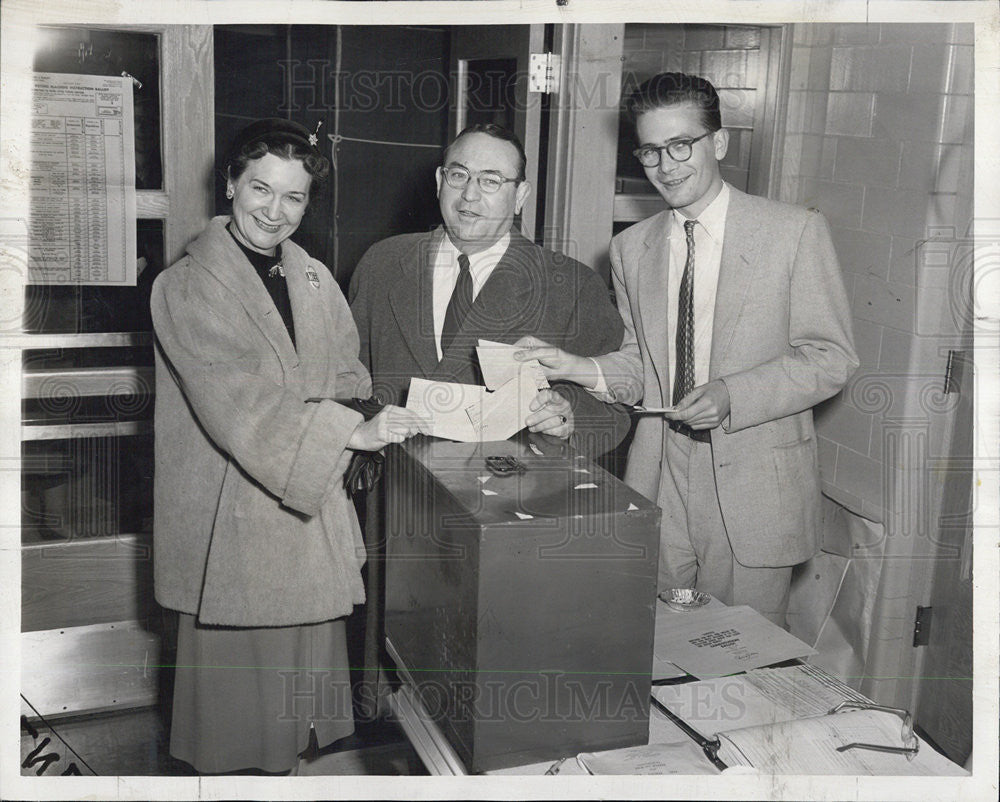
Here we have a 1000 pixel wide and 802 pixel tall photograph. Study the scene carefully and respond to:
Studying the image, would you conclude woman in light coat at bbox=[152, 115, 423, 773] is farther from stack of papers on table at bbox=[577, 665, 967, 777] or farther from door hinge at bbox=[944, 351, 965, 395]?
door hinge at bbox=[944, 351, 965, 395]

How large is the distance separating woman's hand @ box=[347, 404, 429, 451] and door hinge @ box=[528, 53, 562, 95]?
1436 millimetres

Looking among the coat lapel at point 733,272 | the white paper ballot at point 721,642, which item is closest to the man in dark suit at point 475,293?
the coat lapel at point 733,272

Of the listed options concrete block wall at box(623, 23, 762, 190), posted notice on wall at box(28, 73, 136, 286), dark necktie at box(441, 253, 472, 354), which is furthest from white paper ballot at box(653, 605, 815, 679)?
posted notice on wall at box(28, 73, 136, 286)

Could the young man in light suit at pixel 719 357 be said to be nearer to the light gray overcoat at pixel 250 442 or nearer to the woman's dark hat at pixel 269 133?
the light gray overcoat at pixel 250 442

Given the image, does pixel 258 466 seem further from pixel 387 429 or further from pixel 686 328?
pixel 686 328

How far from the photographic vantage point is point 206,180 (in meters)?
2.78

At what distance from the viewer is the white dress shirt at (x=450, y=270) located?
2352 millimetres

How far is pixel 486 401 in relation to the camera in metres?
1.85

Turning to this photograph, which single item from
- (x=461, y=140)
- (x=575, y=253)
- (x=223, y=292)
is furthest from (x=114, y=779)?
(x=575, y=253)

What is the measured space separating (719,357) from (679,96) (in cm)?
63

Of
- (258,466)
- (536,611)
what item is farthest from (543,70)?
(536,611)

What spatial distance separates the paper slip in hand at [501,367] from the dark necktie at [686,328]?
63cm

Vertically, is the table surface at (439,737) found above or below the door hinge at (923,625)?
above

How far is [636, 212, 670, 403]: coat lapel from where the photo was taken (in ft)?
7.97
